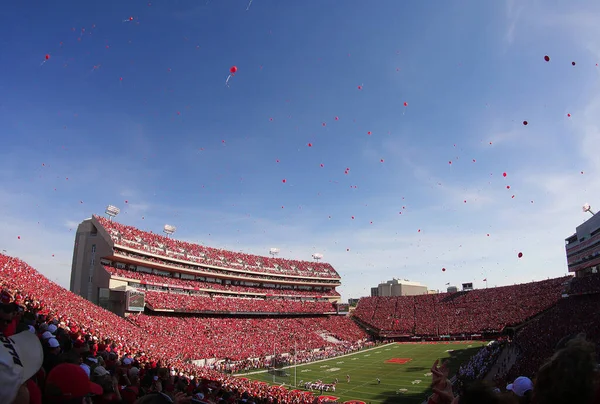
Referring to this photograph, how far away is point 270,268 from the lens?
6906 cm

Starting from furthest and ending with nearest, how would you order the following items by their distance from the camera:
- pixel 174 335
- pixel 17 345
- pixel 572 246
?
pixel 572 246, pixel 174 335, pixel 17 345

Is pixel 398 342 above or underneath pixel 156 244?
underneath

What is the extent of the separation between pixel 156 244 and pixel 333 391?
3246 cm

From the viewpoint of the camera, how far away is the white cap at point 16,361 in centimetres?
181

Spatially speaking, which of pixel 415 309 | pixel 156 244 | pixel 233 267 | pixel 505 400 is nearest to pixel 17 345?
pixel 505 400

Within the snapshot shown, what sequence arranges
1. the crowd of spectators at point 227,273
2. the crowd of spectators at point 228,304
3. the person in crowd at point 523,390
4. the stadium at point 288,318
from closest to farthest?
1. the person in crowd at point 523,390
2. the stadium at point 288,318
3. the crowd of spectators at point 228,304
4. the crowd of spectators at point 227,273

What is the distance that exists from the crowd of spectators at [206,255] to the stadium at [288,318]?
0.87ft

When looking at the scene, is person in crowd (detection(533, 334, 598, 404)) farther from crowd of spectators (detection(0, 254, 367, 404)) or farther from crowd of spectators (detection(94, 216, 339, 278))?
crowd of spectators (detection(94, 216, 339, 278))

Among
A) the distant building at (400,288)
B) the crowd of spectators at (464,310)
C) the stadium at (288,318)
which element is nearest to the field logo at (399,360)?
the stadium at (288,318)

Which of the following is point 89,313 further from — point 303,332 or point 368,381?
point 303,332

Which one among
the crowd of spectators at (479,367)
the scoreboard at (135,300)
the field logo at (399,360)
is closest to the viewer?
the crowd of spectators at (479,367)

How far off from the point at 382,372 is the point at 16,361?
39.3m

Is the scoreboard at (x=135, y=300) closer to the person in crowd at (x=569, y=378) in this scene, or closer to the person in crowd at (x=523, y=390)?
the person in crowd at (x=523, y=390)

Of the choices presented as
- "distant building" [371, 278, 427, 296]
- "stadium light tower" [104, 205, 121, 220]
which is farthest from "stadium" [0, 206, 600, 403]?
"distant building" [371, 278, 427, 296]
